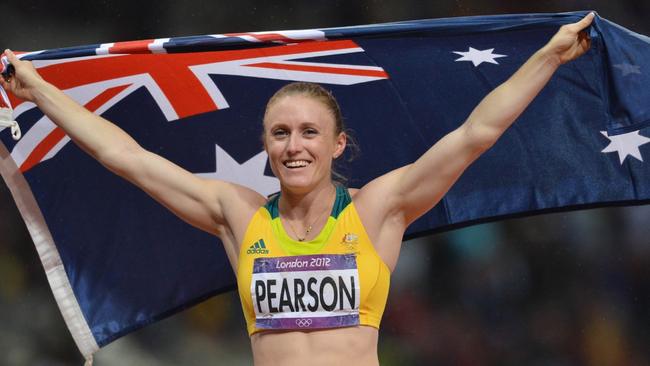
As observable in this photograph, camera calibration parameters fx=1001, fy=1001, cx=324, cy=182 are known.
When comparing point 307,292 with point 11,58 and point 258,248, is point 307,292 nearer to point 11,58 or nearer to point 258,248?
point 258,248

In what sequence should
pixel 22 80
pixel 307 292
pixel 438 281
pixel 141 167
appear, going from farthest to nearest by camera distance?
pixel 438 281 < pixel 22 80 < pixel 141 167 < pixel 307 292

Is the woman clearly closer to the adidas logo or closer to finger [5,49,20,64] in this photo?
the adidas logo

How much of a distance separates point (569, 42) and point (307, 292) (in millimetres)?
1256

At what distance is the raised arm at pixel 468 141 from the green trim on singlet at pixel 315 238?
0.08 m

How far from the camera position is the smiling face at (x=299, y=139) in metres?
3.60

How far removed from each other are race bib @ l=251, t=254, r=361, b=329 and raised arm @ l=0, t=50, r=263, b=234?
359mm

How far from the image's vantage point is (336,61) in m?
4.69

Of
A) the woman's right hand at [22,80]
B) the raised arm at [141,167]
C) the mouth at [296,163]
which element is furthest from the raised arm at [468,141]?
the woman's right hand at [22,80]

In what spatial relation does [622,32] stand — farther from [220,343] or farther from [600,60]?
[220,343]

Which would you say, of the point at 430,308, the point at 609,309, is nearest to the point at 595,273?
the point at 609,309

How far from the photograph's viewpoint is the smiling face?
3598 millimetres

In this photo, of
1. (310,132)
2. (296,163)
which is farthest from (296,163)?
(310,132)

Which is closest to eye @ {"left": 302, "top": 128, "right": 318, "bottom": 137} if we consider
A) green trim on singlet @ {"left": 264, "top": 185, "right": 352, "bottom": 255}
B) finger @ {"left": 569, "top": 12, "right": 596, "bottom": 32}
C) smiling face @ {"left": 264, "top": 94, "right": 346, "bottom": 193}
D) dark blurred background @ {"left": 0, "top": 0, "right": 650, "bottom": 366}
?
smiling face @ {"left": 264, "top": 94, "right": 346, "bottom": 193}

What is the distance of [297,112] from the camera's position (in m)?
3.61
